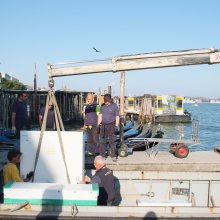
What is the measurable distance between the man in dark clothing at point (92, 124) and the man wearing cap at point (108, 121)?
0.21 metres

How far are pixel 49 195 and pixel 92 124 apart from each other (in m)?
4.31

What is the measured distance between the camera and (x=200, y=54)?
8.72 meters

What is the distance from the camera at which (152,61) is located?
866 cm

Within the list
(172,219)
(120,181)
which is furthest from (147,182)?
(172,219)

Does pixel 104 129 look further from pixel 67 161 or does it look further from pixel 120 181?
pixel 67 161

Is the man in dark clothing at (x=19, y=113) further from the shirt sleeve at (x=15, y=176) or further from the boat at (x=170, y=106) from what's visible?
the boat at (x=170, y=106)

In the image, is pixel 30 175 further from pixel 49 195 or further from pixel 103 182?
pixel 103 182

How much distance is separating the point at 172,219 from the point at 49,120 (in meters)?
4.96

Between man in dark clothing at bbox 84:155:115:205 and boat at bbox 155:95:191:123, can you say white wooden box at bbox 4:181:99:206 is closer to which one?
man in dark clothing at bbox 84:155:115:205

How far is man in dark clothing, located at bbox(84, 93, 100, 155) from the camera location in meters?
9.97

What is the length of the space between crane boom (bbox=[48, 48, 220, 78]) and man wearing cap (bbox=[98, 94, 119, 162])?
1.27 m

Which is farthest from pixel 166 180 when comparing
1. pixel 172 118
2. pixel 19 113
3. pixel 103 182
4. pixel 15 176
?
pixel 172 118

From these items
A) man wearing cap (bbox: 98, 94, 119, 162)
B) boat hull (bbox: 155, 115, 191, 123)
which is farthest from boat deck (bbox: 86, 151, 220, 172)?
boat hull (bbox: 155, 115, 191, 123)

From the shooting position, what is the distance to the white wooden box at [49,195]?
19.4ft
